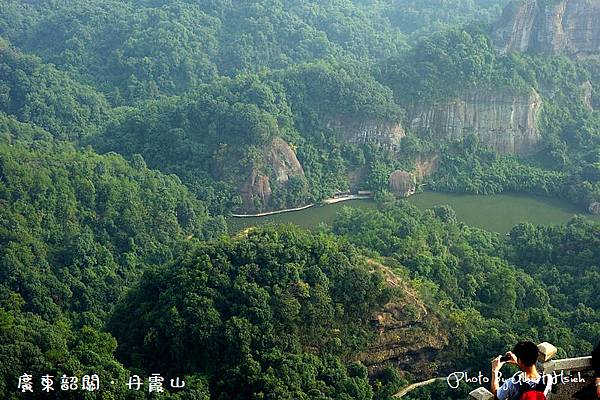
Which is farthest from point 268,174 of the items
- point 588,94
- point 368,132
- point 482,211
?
point 588,94

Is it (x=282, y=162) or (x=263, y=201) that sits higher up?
(x=282, y=162)

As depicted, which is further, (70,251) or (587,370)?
(70,251)

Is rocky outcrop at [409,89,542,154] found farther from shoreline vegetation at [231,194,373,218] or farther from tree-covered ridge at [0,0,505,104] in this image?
tree-covered ridge at [0,0,505,104]

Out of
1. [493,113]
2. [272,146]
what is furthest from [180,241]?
[493,113]

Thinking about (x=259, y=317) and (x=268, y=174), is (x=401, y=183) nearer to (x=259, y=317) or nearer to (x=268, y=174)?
(x=268, y=174)

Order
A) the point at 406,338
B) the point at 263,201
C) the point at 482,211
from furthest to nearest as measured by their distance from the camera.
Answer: the point at 482,211
the point at 263,201
the point at 406,338

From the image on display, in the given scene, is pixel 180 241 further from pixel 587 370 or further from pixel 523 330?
pixel 587 370

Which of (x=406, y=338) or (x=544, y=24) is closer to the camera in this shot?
(x=406, y=338)
